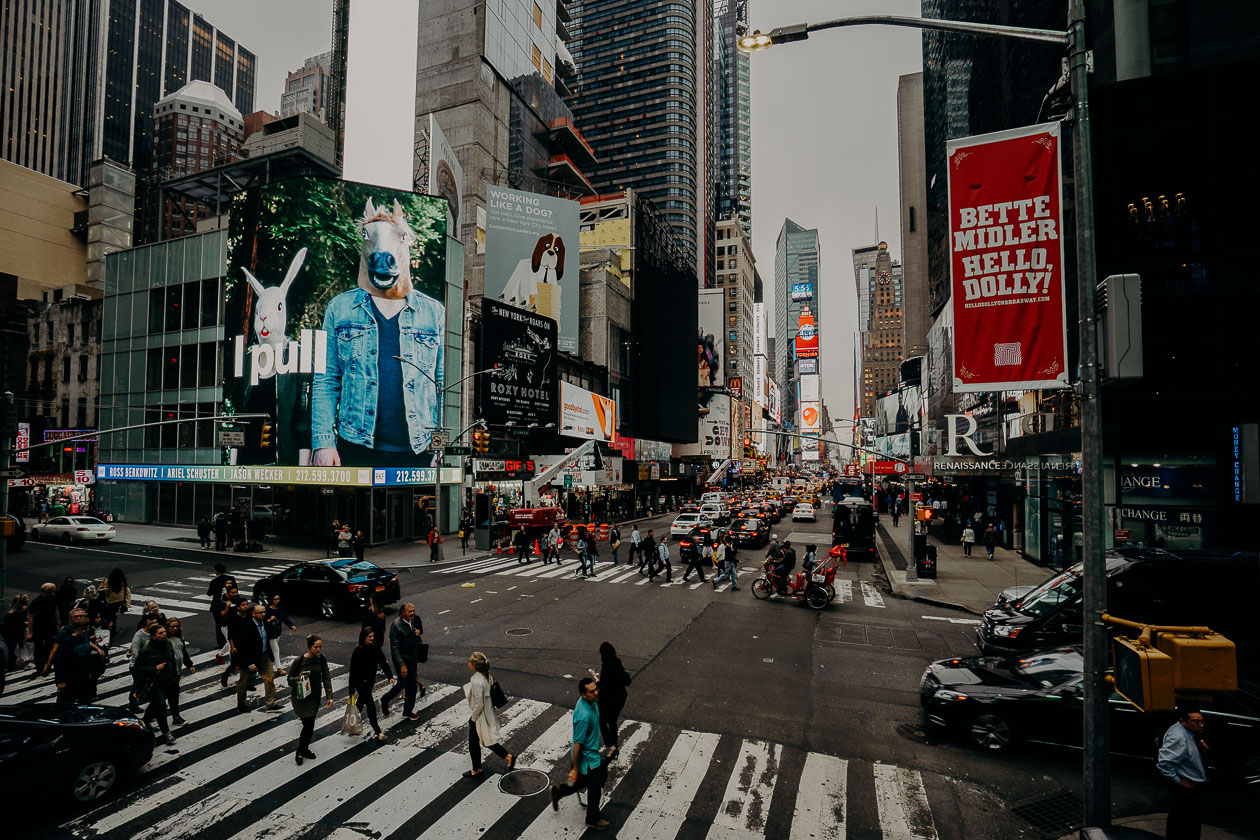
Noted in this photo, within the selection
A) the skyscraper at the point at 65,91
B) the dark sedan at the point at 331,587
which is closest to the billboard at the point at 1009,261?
the dark sedan at the point at 331,587

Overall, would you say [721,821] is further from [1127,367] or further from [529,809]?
[1127,367]

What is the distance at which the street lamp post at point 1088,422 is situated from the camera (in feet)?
19.2

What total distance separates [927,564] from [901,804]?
17.5 meters

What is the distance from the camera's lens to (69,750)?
6.96 metres

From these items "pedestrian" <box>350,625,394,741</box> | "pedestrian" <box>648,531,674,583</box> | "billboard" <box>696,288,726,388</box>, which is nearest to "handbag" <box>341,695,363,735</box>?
"pedestrian" <box>350,625,394,741</box>

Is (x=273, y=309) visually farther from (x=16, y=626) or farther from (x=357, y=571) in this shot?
(x=16, y=626)

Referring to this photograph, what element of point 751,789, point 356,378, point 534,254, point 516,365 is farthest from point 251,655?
point 534,254

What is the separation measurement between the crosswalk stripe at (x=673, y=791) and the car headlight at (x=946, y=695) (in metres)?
3.26

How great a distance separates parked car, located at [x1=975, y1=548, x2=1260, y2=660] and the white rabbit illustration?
110ft

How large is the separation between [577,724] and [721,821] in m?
1.95

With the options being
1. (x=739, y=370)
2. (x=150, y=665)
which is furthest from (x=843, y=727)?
(x=739, y=370)

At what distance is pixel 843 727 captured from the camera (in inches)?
374

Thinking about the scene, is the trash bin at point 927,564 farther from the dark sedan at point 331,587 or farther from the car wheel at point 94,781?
the car wheel at point 94,781

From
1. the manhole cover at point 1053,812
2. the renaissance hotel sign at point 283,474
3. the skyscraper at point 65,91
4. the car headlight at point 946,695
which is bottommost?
the manhole cover at point 1053,812
